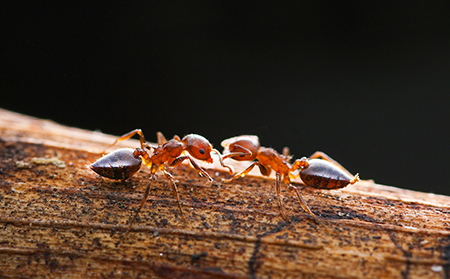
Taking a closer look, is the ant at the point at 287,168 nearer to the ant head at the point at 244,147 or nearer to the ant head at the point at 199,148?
the ant head at the point at 244,147

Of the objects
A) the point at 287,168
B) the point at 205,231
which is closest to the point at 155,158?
the point at 205,231

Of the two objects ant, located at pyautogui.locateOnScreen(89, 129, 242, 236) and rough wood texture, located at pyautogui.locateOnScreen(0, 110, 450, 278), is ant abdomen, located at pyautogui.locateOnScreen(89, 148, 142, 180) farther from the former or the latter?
rough wood texture, located at pyautogui.locateOnScreen(0, 110, 450, 278)

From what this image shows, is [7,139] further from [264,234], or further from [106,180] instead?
[264,234]

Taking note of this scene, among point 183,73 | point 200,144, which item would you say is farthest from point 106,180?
point 183,73

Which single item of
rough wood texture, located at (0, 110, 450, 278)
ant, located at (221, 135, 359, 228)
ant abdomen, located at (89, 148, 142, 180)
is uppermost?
ant, located at (221, 135, 359, 228)

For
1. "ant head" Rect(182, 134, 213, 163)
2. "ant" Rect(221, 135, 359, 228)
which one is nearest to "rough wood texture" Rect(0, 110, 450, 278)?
"ant" Rect(221, 135, 359, 228)

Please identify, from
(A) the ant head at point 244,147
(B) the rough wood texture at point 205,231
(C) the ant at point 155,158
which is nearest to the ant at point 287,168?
(A) the ant head at point 244,147

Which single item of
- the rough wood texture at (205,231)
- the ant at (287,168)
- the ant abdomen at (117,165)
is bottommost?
the rough wood texture at (205,231)
